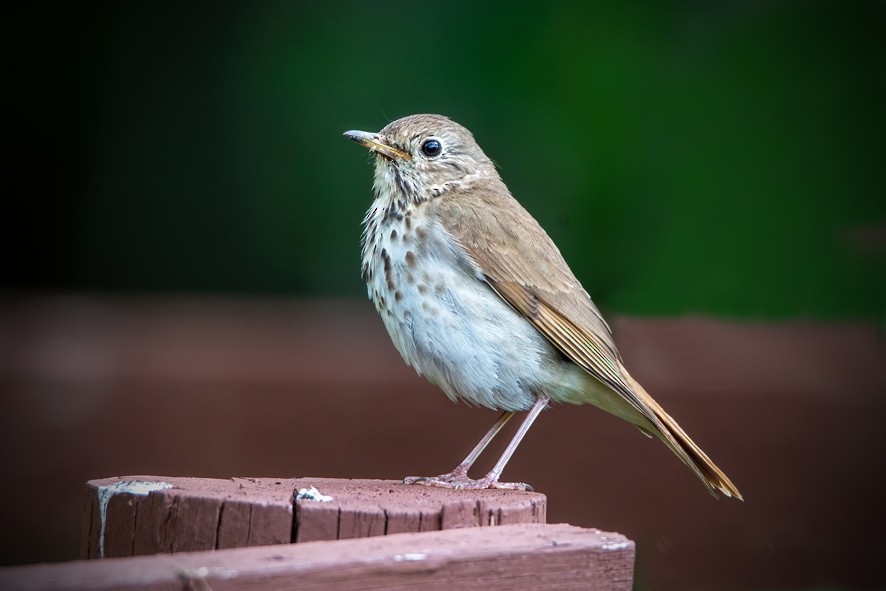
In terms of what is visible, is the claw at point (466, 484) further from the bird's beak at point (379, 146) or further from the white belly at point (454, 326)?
the bird's beak at point (379, 146)

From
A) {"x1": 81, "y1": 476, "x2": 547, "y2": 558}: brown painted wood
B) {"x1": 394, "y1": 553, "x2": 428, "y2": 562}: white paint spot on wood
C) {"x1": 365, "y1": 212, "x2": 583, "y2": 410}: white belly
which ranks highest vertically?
{"x1": 365, "y1": 212, "x2": 583, "y2": 410}: white belly

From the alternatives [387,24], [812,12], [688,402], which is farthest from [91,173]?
[812,12]

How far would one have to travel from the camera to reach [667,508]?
4285 millimetres

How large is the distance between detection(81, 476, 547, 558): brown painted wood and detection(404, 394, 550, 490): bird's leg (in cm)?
62

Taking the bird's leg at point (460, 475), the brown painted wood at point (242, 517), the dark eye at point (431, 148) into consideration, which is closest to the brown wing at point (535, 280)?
the dark eye at point (431, 148)

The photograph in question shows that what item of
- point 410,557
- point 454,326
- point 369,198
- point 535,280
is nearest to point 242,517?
point 410,557

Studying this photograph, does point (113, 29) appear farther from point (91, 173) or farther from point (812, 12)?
point (812, 12)

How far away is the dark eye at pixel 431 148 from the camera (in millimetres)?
3502

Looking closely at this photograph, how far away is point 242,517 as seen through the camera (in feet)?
6.74

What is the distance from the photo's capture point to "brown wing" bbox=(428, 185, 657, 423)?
3.16m

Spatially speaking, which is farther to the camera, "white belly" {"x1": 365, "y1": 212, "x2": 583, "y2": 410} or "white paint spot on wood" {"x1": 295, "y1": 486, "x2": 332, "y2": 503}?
"white belly" {"x1": 365, "y1": 212, "x2": 583, "y2": 410}

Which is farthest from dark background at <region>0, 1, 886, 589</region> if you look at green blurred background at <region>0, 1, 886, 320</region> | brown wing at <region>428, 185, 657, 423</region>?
brown wing at <region>428, 185, 657, 423</region>

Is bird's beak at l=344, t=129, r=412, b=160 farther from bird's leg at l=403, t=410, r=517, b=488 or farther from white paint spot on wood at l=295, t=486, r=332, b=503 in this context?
white paint spot on wood at l=295, t=486, r=332, b=503

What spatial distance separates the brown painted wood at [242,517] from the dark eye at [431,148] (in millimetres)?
1500
